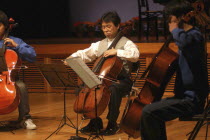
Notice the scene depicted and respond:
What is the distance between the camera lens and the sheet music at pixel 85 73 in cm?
351

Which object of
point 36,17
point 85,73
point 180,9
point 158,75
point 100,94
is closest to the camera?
point 180,9

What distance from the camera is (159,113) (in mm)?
2986

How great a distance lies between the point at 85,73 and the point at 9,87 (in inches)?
41.5

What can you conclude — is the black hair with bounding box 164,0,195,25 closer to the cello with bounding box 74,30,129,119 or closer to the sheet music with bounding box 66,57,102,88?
the sheet music with bounding box 66,57,102,88

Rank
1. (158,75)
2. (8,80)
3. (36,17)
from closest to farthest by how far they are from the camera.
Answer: (158,75) < (8,80) < (36,17)

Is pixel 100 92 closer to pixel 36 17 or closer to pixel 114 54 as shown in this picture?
pixel 114 54

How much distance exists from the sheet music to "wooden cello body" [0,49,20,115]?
918 mm

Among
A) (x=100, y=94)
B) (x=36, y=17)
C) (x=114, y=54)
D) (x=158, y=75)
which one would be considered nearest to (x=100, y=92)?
(x=100, y=94)

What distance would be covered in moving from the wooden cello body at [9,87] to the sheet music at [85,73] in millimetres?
918

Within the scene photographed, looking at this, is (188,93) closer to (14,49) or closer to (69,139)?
(69,139)

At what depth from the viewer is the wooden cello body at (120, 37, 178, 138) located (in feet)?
9.95

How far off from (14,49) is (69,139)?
1184 millimetres

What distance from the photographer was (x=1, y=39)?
4.67 meters

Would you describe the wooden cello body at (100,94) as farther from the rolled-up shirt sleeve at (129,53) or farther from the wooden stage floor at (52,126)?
the wooden stage floor at (52,126)
